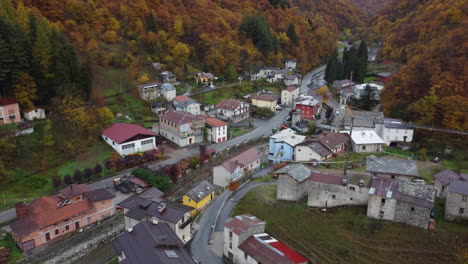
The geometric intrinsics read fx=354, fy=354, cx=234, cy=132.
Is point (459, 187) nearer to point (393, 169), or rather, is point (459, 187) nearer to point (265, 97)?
point (393, 169)

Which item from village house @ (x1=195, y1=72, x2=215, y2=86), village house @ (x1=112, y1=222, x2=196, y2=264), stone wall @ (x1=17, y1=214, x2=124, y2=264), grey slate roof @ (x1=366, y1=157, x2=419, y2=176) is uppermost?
village house @ (x1=195, y1=72, x2=215, y2=86)

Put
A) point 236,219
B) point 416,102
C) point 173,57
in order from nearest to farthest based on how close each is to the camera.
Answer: point 236,219 → point 416,102 → point 173,57

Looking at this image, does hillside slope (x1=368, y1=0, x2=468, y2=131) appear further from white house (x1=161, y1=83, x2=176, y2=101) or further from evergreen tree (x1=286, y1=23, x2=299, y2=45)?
white house (x1=161, y1=83, x2=176, y2=101)

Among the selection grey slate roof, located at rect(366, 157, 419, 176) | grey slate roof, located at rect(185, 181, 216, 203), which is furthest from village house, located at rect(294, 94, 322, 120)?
grey slate roof, located at rect(185, 181, 216, 203)

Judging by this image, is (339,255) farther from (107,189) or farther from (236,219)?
(107,189)

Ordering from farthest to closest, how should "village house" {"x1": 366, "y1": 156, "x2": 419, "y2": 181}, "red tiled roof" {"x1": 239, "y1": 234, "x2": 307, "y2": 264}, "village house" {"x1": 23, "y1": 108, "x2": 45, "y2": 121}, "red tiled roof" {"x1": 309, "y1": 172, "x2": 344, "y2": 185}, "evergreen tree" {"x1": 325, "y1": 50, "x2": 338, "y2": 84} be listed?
"evergreen tree" {"x1": 325, "y1": 50, "x2": 338, "y2": 84}, "village house" {"x1": 23, "y1": 108, "x2": 45, "y2": 121}, "village house" {"x1": 366, "y1": 156, "x2": 419, "y2": 181}, "red tiled roof" {"x1": 309, "y1": 172, "x2": 344, "y2": 185}, "red tiled roof" {"x1": 239, "y1": 234, "x2": 307, "y2": 264}

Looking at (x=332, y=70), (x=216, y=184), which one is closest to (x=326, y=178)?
(x=216, y=184)

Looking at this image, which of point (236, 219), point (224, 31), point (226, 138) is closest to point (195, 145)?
point (226, 138)

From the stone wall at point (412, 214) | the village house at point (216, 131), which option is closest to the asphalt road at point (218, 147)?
the village house at point (216, 131)
